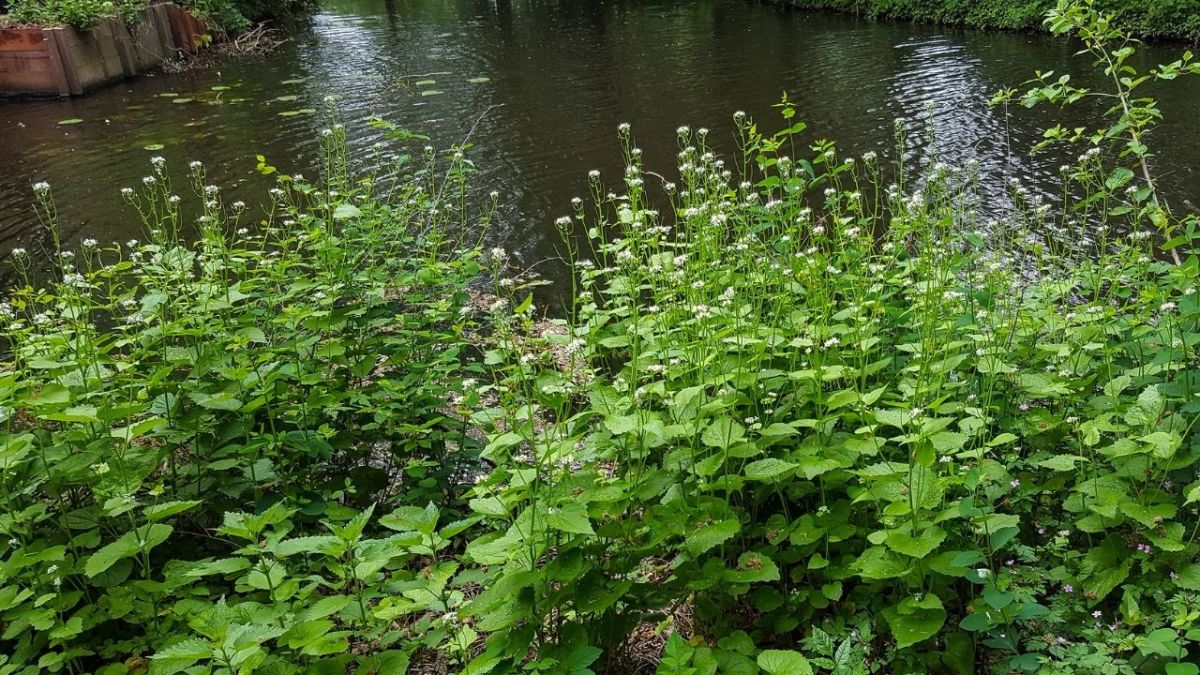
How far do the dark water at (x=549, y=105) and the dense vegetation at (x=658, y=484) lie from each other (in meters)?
4.27

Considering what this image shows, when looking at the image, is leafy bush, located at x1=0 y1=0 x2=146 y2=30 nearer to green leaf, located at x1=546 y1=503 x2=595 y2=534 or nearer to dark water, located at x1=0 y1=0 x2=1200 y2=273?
dark water, located at x1=0 y1=0 x2=1200 y2=273

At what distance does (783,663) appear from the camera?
2137mm

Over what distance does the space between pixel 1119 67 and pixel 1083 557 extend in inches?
80.7

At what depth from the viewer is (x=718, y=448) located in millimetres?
2684

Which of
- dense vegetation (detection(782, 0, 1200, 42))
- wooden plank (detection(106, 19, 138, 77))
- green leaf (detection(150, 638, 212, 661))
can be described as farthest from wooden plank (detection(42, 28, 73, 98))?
green leaf (detection(150, 638, 212, 661))

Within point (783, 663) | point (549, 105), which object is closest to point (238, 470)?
point (783, 663)

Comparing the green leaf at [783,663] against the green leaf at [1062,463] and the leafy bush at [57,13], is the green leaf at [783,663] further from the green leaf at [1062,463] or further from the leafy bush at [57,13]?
the leafy bush at [57,13]

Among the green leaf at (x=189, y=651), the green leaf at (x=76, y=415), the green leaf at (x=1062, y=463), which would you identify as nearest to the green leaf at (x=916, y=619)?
the green leaf at (x=1062, y=463)

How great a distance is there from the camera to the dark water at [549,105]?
923 cm

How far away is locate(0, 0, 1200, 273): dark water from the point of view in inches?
363

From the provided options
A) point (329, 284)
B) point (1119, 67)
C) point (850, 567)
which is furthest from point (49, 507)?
point (1119, 67)

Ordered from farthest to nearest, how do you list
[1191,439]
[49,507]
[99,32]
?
1. [99,32]
2. [49,507]
3. [1191,439]

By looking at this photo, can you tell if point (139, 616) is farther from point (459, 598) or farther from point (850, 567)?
point (850, 567)

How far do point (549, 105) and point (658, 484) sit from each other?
36.0 ft
